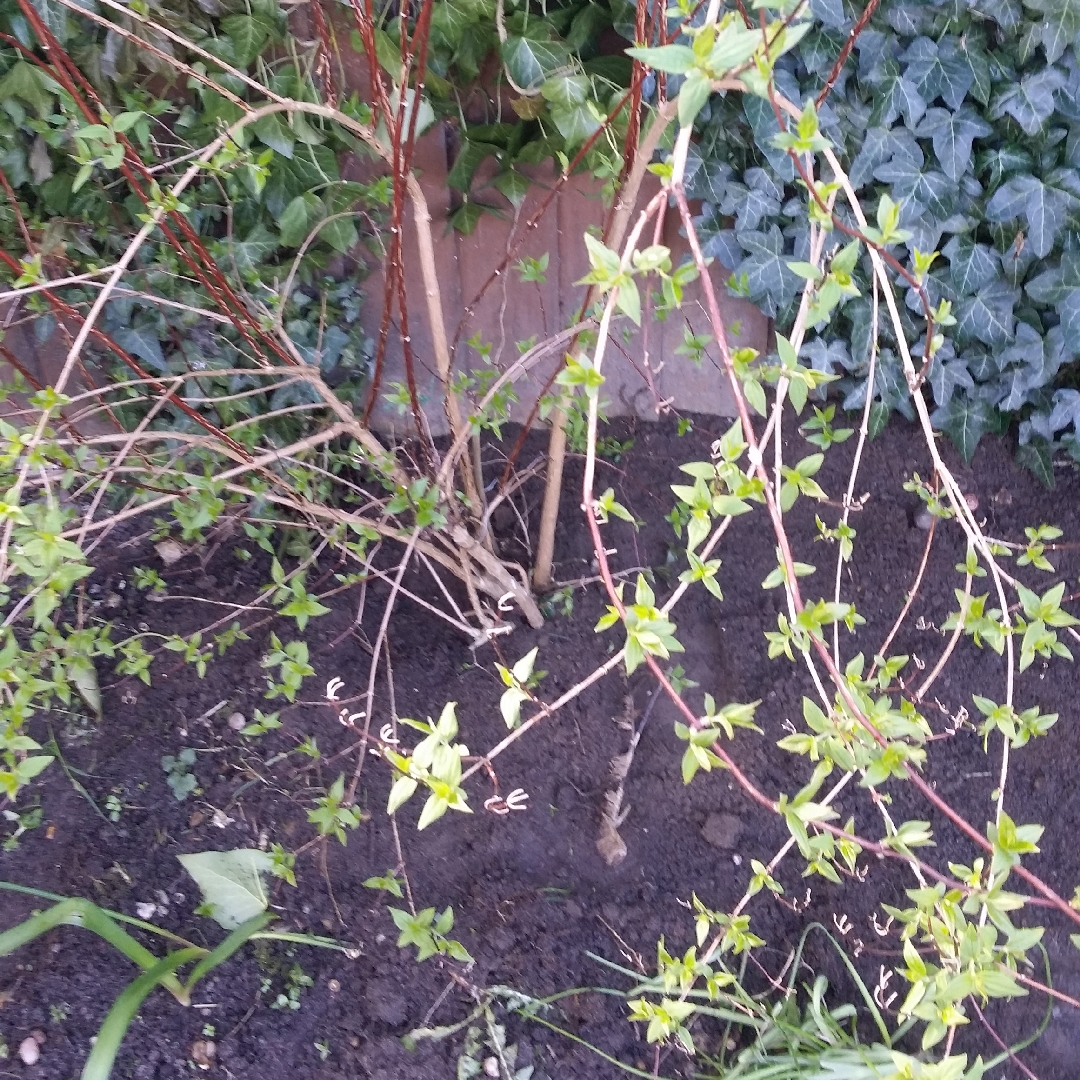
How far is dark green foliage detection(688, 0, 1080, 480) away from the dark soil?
20 cm

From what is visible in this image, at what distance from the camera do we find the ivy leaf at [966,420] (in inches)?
65.2

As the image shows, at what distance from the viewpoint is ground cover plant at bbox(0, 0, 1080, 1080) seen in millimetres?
768

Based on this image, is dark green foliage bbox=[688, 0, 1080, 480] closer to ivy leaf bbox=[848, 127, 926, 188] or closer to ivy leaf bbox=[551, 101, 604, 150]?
ivy leaf bbox=[848, 127, 926, 188]

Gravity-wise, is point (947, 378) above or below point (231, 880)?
above

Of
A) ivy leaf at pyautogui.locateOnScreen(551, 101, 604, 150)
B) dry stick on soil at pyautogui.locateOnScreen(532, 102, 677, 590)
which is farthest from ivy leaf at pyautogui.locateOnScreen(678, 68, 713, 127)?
ivy leaf at pyautogui.locateOnScreen(551, 101, 604, 150)

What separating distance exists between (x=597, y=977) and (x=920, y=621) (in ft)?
2.72

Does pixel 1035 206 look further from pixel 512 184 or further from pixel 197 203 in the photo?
pixel 197 203

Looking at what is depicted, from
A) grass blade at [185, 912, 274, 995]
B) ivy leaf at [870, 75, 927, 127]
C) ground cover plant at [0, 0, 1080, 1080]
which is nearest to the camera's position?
ground cover plant at [0, 0, 1080, 1080]

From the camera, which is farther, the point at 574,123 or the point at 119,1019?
the point at 574,123

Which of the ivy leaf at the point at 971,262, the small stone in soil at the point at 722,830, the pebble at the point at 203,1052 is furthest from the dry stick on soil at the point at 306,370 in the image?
the ivy leaf at the point at 971,262

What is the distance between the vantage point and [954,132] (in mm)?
1441

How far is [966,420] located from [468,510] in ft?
3.42

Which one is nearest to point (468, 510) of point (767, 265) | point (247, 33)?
point (767, 265)

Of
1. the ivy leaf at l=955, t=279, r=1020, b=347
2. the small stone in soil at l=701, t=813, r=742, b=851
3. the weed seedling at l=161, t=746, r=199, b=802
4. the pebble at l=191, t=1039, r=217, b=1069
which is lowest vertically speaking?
the pebble at l=191, t=1039, r=217, b=1069
